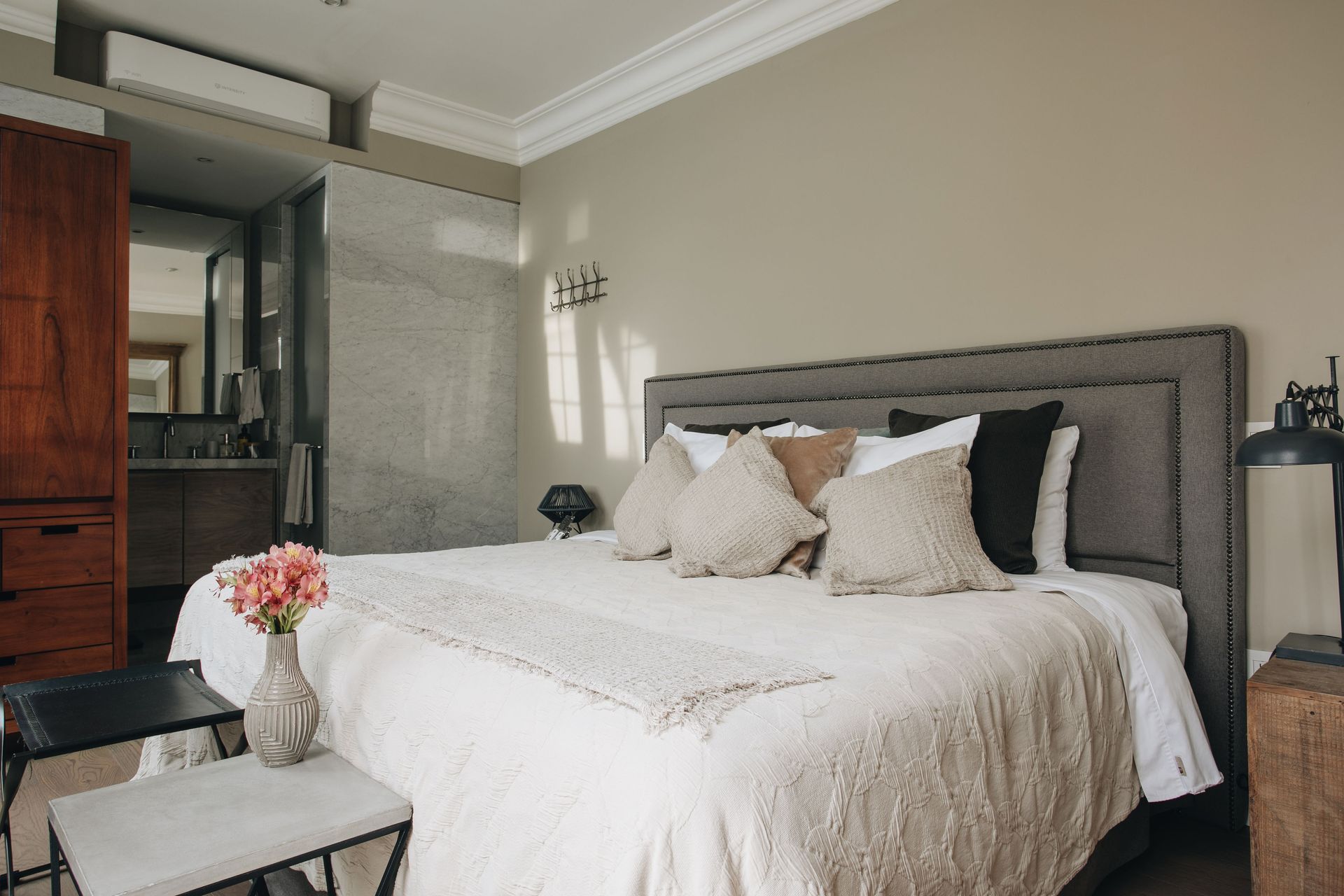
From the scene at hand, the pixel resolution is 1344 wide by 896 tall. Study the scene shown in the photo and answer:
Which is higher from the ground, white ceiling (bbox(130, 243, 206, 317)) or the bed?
white ceiling (bbox(130, 243, 206, 317))

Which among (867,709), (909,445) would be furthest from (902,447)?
(867,709)

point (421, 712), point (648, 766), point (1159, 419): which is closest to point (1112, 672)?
point (1159, 419)

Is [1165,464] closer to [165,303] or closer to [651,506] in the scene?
[651,506]

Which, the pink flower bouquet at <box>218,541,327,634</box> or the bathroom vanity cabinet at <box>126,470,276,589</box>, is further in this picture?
the bathroom vanity cabinet at <box>126,470,276,589</box>

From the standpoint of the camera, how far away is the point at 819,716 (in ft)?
3.84

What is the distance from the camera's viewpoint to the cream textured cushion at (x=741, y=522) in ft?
7.86

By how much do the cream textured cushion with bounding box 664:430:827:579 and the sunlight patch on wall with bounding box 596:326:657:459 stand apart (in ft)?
5.49

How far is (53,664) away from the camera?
3.29 metres

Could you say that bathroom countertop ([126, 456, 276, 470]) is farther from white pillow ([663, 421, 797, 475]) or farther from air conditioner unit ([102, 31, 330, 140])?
white pillow ([663, 421, 797, 475])

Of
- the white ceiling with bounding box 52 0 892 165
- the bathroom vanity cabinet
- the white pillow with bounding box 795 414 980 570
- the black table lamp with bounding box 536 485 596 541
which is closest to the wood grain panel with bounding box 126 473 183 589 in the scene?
the bathroom vanity cabinet

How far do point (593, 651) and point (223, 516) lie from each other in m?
4.20

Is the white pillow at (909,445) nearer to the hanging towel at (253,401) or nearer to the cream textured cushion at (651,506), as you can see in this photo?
the cream textured cushion at (651,506)

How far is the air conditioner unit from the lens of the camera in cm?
366

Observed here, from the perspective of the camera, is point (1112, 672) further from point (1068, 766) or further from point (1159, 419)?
point (1159, 419)
